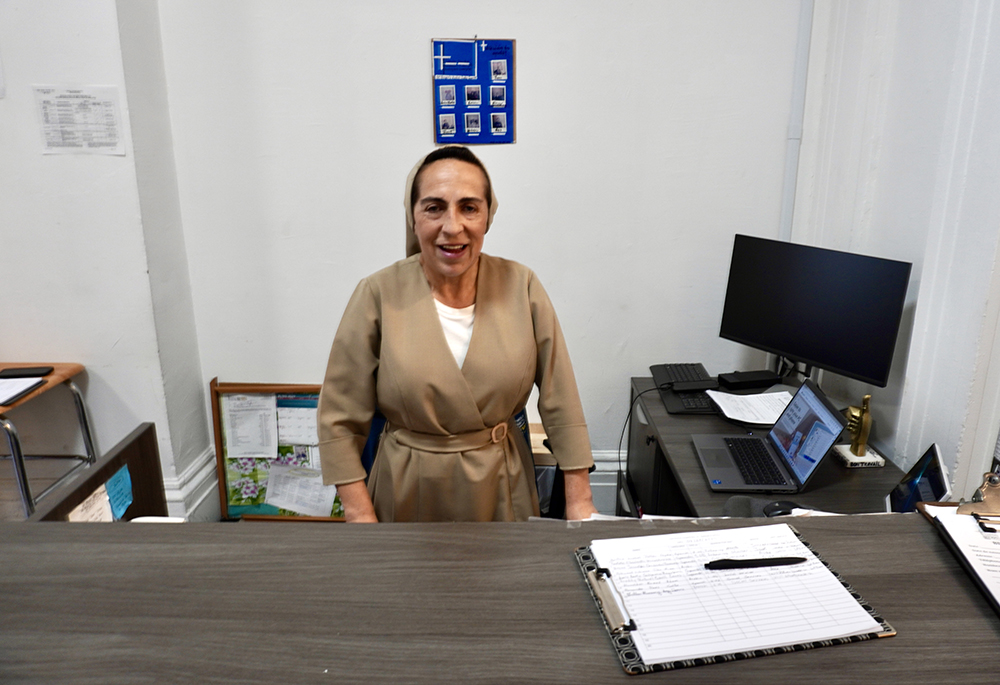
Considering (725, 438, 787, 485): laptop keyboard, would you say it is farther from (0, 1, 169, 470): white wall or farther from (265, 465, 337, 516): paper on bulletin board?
(0, 1, 169, 470): white wall

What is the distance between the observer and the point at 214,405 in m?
2.86

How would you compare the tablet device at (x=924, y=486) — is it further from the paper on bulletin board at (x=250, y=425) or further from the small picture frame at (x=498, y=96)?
the paper on bulletin board at (x=250, y=425)

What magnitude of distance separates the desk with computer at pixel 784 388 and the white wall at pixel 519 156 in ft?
1.03

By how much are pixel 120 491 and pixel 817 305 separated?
1902 millimetres

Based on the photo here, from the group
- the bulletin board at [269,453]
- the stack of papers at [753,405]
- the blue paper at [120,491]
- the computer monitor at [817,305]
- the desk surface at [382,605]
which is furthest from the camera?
the bulletin board at [269,453]

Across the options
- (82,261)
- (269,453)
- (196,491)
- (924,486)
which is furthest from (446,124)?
(924,486)

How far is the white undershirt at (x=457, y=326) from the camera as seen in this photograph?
1686 mm

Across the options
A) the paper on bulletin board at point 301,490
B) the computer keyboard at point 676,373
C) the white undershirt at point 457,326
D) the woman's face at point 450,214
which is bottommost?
the paper on bulletin board at point 301,490

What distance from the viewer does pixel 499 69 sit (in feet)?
8.25

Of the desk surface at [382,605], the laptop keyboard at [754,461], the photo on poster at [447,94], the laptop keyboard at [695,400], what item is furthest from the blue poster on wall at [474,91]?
the desk surface at [382,605]

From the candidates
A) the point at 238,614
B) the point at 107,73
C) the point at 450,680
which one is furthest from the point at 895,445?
the point at 107,73

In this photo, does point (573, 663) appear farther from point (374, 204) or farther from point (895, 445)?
point (374, 204)

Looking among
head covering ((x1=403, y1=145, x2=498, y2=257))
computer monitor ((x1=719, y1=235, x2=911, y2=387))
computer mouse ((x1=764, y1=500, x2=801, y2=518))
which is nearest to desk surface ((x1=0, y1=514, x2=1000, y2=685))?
computer mouse ((x1=764, y1=500, x2=801, y2=518))

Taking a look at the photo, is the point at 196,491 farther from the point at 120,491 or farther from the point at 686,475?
the point at 686,475
